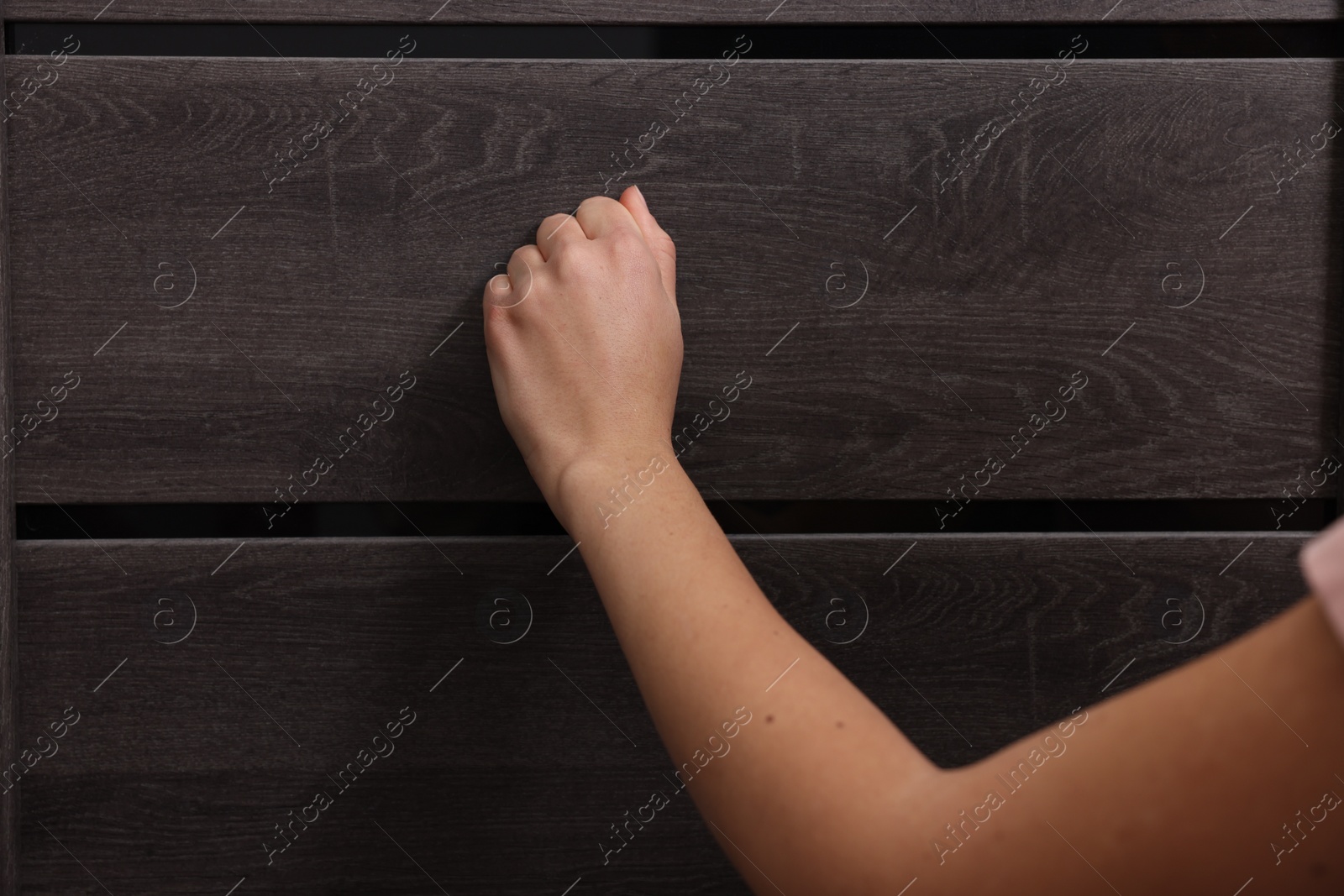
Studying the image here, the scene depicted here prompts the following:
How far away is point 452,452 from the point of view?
48 centimetres

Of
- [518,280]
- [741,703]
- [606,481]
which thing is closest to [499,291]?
[518,280]

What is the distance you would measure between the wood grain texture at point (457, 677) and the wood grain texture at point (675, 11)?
0.94 ft

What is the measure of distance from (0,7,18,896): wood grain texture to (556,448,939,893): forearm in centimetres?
34

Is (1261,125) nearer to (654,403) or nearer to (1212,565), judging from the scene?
(1212,565)

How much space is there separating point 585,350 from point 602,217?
8 cm

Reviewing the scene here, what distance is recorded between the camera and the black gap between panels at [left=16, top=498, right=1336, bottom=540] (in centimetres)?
49

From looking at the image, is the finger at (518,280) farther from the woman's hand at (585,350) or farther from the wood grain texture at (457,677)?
the wood grain texture at (457,677)

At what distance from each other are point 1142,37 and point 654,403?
349mm

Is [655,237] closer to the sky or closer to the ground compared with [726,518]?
closer to the sky

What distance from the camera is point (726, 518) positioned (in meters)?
0.49

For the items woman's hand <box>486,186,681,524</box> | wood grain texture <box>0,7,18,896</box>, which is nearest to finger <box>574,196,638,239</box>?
woman's hand <box>486,186,681,524</box>

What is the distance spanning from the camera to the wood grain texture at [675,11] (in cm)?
47

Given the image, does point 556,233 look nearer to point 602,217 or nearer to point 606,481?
point 602,217

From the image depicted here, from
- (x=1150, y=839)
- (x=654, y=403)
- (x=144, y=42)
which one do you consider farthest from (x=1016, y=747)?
(x=144, y=42)
